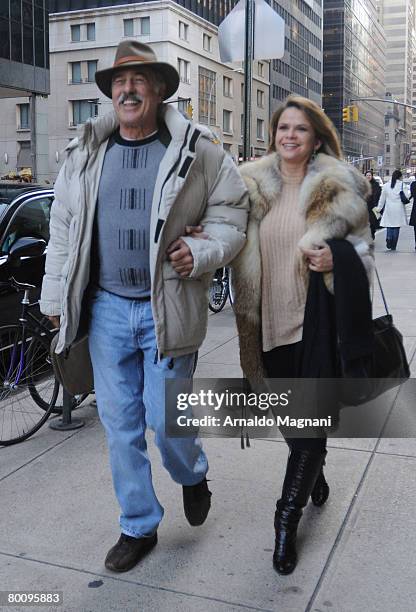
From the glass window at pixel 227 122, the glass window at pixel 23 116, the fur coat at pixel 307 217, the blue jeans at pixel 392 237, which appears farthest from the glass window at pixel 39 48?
the fur coat at pixel 307 217

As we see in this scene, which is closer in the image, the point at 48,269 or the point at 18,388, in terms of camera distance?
the point at 48,269

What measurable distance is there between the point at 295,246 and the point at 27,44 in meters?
39.2

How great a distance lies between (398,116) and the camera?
199 meters

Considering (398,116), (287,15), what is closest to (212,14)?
(287,15)

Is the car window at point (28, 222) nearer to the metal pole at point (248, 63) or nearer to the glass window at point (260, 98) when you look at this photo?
the metal pole at point (248, 63)

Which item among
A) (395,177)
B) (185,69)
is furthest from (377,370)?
(185,69)

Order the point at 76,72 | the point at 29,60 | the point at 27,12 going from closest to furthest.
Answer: the point at 29,60 < the point at 27,12 < the point at 76,72

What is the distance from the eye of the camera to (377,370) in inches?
126

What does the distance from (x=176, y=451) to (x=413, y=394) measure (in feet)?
9.25

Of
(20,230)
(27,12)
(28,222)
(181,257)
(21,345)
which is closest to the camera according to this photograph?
(181,257)

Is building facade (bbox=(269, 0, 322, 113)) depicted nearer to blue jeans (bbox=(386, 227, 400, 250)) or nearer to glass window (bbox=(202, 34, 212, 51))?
glass window (bbox=(202, 34, 212, 51))

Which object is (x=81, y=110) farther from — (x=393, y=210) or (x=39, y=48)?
(x=393, y=210)

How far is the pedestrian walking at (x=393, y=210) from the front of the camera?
16578 mm

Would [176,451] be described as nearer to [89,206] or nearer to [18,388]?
[89,206]
